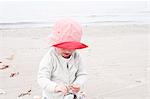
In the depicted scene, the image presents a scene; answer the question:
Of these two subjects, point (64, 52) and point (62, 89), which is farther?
point (64, 52)

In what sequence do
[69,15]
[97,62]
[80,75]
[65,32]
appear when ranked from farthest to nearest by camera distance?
[69,15], [97,62], [80,75], [65,32]

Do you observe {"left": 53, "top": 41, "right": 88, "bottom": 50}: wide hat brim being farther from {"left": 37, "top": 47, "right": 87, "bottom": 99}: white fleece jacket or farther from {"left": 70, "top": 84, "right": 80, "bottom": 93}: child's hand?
{"left": 70, "top": 84, "right": 80, "bottom": 93}: child's hand

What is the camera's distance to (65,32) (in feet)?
9.36

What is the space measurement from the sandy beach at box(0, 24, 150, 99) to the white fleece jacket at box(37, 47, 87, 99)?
1.46 meters

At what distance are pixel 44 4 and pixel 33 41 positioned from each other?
6.76 m

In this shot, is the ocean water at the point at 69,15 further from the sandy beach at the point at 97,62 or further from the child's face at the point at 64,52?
the child's face at the point at 64,52

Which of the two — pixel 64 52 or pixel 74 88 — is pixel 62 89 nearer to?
pixel 74 88

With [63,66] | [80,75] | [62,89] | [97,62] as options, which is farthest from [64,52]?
[97,62]

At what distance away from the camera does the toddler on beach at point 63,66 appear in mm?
2797

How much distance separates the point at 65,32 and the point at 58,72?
0.96 ft

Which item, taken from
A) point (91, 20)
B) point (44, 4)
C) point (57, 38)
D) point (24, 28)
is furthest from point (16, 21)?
point (57, 38)

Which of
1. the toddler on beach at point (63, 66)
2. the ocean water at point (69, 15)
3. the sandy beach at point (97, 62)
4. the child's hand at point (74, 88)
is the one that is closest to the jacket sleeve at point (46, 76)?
the toddler on beach at point (63, 66)

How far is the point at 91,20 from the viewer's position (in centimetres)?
1061

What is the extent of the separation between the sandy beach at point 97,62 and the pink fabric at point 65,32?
1641 millimetres
